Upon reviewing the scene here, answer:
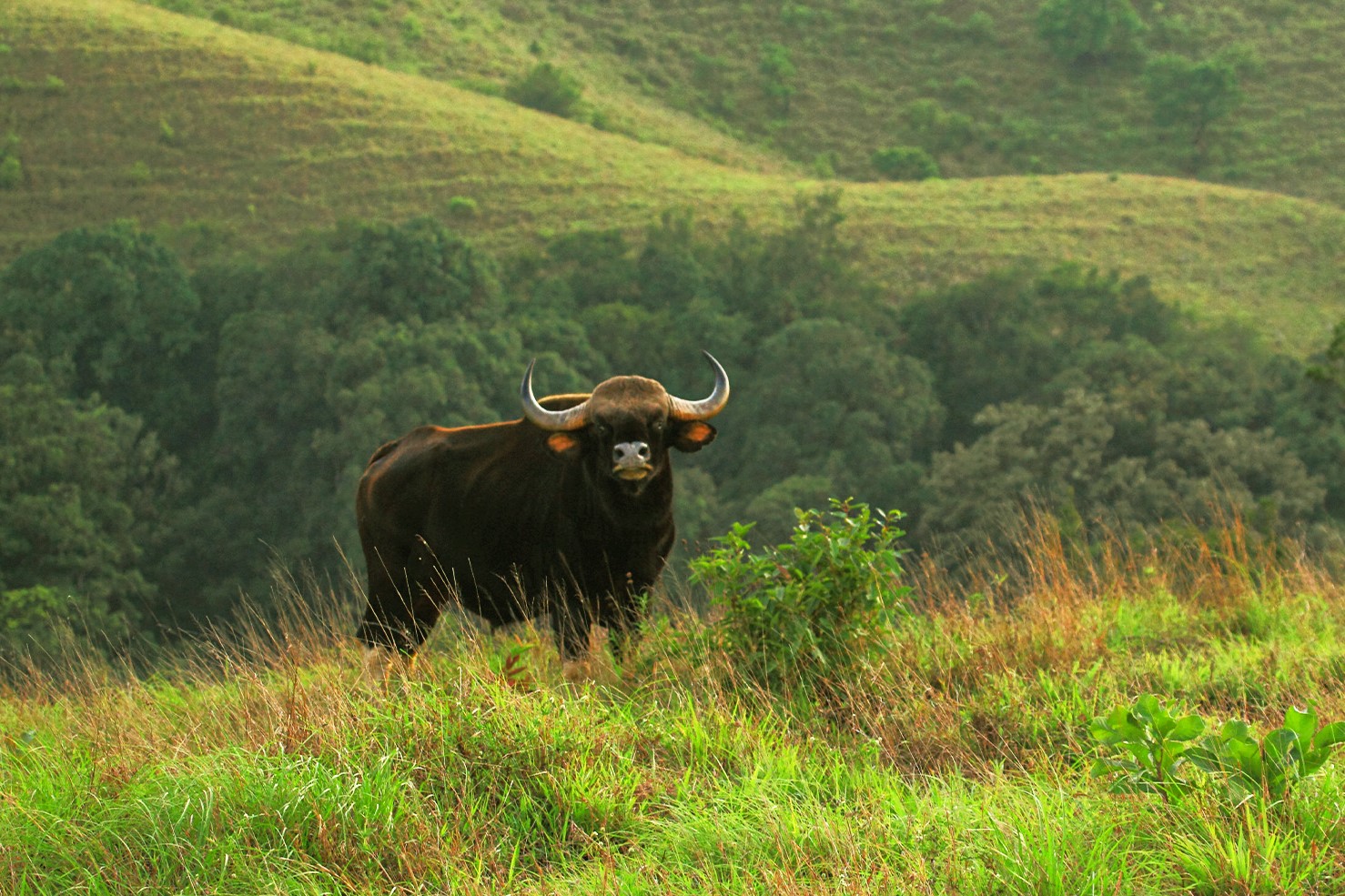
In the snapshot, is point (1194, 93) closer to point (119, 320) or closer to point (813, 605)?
point (119, 320)

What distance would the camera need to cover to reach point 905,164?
73.2m

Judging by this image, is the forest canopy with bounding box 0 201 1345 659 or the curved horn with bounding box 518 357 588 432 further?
the forest canopy with bounding box 0 201 1345 659

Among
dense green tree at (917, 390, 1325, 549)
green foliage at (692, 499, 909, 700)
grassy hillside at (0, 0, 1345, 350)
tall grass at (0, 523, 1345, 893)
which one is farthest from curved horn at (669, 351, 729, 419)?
grassy hillside at (0, 0, 1345, 350)

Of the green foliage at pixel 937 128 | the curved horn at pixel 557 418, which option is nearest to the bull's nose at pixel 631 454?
the curved horn at pixel 557 418

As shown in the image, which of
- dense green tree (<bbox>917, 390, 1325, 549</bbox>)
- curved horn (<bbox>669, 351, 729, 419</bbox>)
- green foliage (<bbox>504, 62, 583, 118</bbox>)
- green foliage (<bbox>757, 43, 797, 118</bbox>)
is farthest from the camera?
green foliage (<bbox>757, 43, 797, 118</bbox>)

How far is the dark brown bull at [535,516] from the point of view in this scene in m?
6.79

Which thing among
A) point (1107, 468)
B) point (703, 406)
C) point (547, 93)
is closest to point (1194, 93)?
point (547, 93)

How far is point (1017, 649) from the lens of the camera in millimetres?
6371

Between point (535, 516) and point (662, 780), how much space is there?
7.75ft

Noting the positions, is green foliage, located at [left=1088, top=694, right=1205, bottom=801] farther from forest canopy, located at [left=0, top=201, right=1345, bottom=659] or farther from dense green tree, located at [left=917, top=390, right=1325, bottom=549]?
dense green tree, located at [left=917, top=390, right=1325, bottom=549]

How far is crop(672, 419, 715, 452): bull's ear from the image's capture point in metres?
7.12

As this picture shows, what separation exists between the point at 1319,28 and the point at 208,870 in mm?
88732

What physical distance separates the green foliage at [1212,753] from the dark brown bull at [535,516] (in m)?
2.71

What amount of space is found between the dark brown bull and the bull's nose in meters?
0.01
